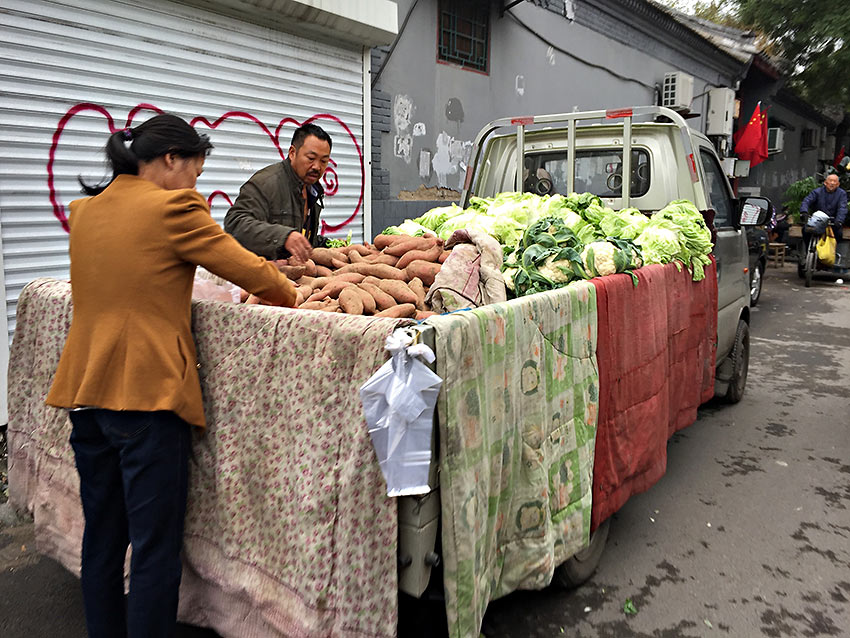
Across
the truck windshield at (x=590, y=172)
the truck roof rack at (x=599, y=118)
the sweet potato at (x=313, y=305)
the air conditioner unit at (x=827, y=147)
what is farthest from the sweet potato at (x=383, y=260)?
the air conditioner unit at (x=827, y=147)

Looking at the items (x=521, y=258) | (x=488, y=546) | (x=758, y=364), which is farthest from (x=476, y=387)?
(x=758, y=364)

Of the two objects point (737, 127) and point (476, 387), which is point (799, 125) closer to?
point (737, 127)

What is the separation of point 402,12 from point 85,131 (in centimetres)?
451

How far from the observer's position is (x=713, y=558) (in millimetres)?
3318

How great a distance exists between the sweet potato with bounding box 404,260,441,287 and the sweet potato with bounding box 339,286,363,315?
41 centimetres

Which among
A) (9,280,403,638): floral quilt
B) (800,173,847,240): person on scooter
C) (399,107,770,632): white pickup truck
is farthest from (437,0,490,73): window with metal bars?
(9,280,403,638): floral quilt

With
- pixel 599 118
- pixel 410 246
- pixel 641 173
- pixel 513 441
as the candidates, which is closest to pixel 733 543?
pixel 513 441

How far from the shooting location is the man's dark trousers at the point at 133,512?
2082 millimetres

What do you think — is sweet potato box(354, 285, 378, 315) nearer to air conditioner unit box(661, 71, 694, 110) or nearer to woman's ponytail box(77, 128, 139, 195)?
woman's ponytail box(77, 128, 139, 195)

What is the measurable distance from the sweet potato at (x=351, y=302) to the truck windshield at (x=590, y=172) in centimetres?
292

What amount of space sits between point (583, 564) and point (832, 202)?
40.6ft

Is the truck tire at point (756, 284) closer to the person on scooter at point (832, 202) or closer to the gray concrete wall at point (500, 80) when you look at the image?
the person on scooter at point (832, 202)

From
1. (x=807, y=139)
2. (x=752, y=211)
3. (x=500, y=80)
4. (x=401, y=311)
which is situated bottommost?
(x=401, y=311)

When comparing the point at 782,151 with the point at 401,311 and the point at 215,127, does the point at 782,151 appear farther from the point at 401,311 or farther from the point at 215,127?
the point at 401,311
